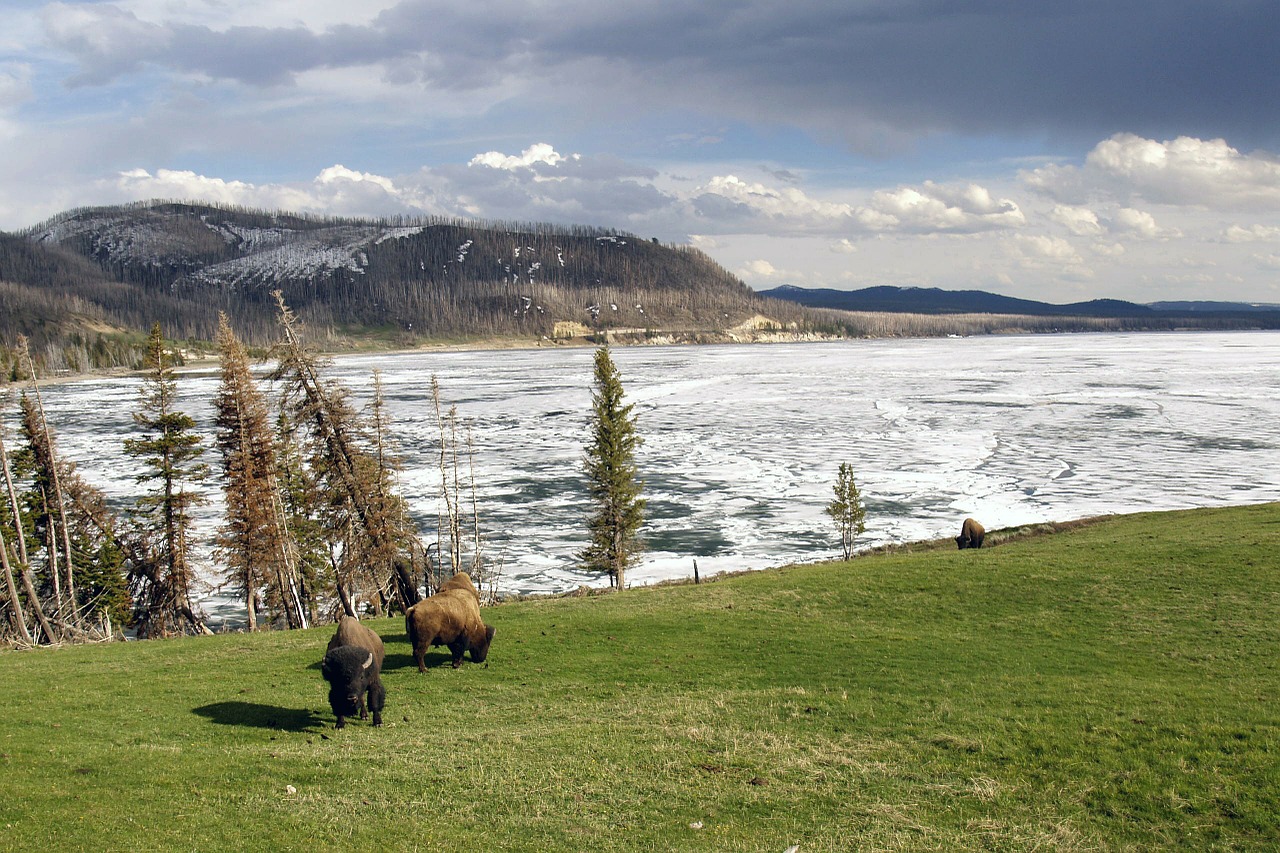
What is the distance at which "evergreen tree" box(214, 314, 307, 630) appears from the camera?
29922 millimetres

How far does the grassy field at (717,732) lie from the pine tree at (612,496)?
13228 mm

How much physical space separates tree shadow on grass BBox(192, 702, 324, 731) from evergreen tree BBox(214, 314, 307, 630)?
54.5 ft

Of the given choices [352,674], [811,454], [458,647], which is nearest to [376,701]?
[352,674]

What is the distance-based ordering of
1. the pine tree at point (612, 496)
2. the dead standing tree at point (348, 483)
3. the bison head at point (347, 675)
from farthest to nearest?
the pine tree at point (612, 496), the dead standing tree at point (348, 483), the bison head at point (347, 675)

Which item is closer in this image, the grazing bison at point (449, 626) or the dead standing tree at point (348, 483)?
the grazing bison at point (449, 626)

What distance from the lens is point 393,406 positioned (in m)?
98.1

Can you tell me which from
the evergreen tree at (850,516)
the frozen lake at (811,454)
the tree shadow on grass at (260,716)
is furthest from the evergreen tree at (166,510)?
the evergreen tree at (850,516)

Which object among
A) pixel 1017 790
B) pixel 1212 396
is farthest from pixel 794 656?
pixel 1212 396

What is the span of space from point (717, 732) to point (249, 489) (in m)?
22.9

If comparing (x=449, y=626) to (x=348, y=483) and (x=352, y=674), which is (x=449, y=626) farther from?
(x=348, y=483)

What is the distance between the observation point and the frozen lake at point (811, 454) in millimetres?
41844

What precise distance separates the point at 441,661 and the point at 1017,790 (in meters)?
11.1

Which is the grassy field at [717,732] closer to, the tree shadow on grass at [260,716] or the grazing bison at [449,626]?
the tree shadow on grass at [260,716]

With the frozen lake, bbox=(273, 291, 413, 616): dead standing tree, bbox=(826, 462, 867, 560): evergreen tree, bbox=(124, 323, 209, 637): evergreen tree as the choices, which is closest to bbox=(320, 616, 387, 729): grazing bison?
bbox=(273, 291, 413, 616): dead standing tree
